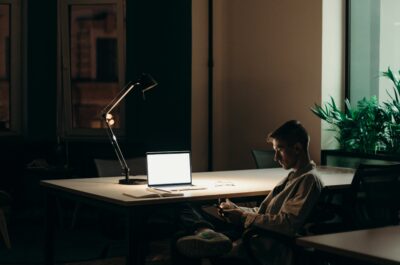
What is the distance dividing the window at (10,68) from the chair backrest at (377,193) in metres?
5.21

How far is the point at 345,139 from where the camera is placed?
6445 millimetres

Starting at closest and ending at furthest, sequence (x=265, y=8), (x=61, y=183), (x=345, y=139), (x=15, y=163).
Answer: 1. (x=61, y=183)
2. (x=345, y=139)
3. (x=265, y=8)
4. (x=15, y=163)

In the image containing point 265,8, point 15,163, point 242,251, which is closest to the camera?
point 242,251

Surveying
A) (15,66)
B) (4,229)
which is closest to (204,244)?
(4,229)

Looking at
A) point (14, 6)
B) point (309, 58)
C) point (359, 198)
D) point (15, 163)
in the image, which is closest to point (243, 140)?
point (309, 58)

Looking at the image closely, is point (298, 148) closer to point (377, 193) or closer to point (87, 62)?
point (377, 193)

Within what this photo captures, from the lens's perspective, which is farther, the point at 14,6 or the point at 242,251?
the point at 14,6

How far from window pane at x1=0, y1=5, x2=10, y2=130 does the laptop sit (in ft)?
13.5

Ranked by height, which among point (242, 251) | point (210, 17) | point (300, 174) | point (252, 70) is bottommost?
point (242, 251)

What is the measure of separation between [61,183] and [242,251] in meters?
1.55

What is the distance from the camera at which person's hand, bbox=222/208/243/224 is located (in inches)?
154

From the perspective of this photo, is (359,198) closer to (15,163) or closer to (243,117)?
(243,117)

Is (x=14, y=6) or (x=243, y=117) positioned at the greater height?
(x=14, y=6)

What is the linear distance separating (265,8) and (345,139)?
1.63 m
